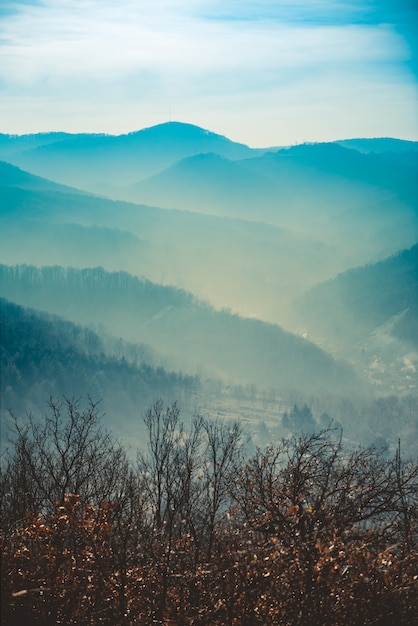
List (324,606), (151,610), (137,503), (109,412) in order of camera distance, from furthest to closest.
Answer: (109,412) < (137,503) < (151,610) < (324,606)

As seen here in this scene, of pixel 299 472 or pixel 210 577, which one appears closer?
pixel 210 577

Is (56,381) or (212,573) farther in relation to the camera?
(56,381)

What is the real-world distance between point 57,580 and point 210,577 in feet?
11.4

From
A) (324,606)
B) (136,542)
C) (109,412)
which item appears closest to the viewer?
(324,606)

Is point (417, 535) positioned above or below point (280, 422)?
below

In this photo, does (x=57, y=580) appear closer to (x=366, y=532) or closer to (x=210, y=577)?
(x=210, y=577)

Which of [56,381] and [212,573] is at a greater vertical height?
[56,381]

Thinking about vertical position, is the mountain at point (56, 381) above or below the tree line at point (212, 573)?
above

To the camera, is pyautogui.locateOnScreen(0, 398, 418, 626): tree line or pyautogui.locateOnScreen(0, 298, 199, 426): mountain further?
pyautogui.locateOnScreen(0, 298, 199, 426): mountain

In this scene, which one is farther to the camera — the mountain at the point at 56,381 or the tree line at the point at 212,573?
the mountain at the point at 56,381

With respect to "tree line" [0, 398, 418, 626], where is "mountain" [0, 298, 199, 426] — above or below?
above

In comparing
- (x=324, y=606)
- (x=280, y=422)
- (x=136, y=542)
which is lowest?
(x=324, y=606)

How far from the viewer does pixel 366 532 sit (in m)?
18.0

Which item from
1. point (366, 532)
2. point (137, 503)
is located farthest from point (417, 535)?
point (137, 503)
